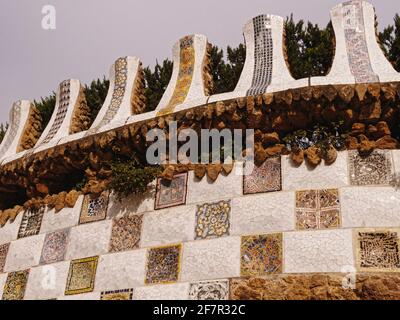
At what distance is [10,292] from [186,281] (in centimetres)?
288

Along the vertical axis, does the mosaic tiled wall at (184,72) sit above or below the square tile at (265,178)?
above

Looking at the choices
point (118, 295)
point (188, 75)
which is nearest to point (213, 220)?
point (118, 295)

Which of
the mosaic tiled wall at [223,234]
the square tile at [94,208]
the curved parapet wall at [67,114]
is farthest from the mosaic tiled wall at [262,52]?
the curved parapet wall at [67,114]

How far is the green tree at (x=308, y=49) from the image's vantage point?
35.7ft

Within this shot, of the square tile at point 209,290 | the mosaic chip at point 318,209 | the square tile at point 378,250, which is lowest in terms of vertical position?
the square tile at point 209,290

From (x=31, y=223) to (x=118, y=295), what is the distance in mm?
2222

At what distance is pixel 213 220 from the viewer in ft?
27.4

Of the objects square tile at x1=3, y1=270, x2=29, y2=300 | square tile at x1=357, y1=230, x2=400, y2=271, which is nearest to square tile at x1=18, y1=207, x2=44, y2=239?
square tile at x1=3, y1=270, x2=29, y2=300

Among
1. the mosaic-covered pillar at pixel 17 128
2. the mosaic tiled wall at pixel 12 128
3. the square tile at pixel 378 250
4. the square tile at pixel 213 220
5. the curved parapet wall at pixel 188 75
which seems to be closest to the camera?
the square tile at pixel 378 250

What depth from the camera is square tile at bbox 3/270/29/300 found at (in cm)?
951

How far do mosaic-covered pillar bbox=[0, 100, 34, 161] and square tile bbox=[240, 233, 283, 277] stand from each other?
5062mm

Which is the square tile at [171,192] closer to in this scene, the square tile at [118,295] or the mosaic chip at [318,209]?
the square tile at [118,295]

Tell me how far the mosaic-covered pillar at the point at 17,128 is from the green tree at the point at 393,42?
5.79 meters
